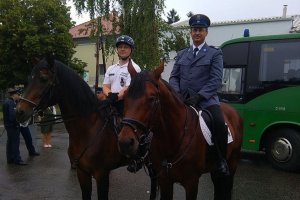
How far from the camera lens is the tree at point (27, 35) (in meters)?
30.2

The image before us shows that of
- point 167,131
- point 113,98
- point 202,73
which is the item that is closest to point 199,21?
point 202,73

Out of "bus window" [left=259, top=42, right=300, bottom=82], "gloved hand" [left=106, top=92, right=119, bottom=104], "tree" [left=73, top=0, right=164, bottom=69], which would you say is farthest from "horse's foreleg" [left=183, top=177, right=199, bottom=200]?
"tree" [left=73, top=0, right=164, bottom=69]

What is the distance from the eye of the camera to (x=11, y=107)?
10.1 meters

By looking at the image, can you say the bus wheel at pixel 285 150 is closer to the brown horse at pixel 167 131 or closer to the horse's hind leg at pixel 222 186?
the horse's hind leg at pixel 222 186

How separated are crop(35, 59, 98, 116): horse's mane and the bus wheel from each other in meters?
6.06

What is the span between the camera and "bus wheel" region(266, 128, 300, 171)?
31.2ft

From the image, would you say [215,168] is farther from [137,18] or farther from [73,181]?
[137,18]

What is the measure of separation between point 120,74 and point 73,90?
79cm

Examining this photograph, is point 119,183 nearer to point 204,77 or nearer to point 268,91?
point 204,77

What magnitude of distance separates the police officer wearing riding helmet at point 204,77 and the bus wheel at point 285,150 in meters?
→ 5.38

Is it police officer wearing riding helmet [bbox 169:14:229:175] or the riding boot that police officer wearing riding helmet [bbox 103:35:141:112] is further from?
the riding boot

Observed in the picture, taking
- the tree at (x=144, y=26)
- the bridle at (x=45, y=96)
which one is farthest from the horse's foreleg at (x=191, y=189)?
the tree at (x=144, y=26)

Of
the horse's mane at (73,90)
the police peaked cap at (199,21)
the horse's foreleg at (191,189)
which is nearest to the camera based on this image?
the horse's foreleg at (191,189)

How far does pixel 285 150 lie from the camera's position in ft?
31.8
